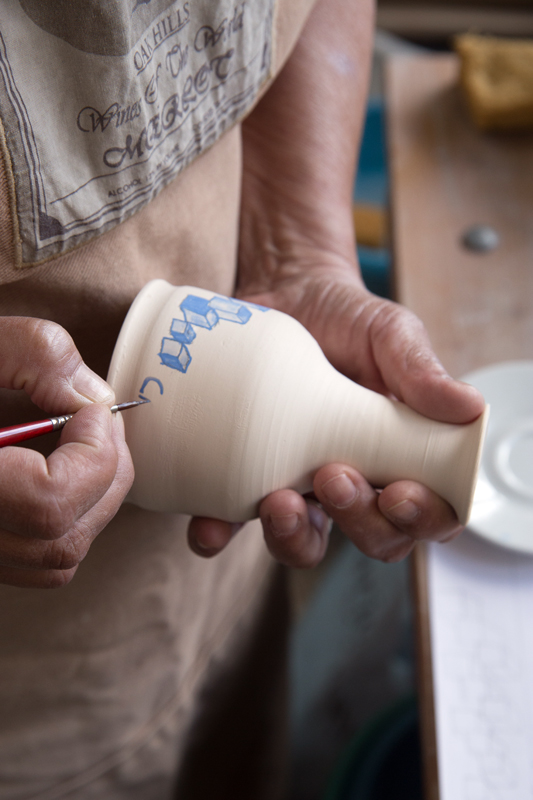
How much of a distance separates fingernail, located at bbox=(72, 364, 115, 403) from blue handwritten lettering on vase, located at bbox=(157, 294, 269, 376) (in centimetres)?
6

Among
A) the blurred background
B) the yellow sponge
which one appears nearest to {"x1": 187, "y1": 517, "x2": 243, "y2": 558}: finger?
the blurred background

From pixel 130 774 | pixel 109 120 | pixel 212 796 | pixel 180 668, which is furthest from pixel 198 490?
pixel 212 796

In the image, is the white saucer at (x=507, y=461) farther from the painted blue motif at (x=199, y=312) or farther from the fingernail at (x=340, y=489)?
the painted blue motif at (x=199, y=312)

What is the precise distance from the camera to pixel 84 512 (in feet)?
1.27

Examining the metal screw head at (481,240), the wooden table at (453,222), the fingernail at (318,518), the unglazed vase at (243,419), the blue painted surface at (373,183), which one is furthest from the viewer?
the blue painted surface at (373,183)

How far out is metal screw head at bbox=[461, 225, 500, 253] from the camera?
1055 mm

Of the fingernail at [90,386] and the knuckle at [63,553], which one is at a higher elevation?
the fingernail at [90,386]

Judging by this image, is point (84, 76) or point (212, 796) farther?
point (212, 796)

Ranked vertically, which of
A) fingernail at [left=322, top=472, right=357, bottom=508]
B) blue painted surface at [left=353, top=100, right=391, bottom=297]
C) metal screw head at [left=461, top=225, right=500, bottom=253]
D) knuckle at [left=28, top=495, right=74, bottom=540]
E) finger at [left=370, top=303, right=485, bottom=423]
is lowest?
blue painted surface at [left=353, top=100, right=391, bottom=297]

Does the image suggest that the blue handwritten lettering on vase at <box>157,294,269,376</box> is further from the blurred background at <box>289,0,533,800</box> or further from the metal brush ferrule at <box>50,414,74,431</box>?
the blurred background at <box>289,0,533,800</box>

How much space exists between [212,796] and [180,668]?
0.29 meters

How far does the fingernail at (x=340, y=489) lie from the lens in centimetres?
50

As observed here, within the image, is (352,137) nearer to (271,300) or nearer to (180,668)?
(271,300)

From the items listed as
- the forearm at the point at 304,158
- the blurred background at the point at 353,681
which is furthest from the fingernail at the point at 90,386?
the blurred background at the point at 353,681
